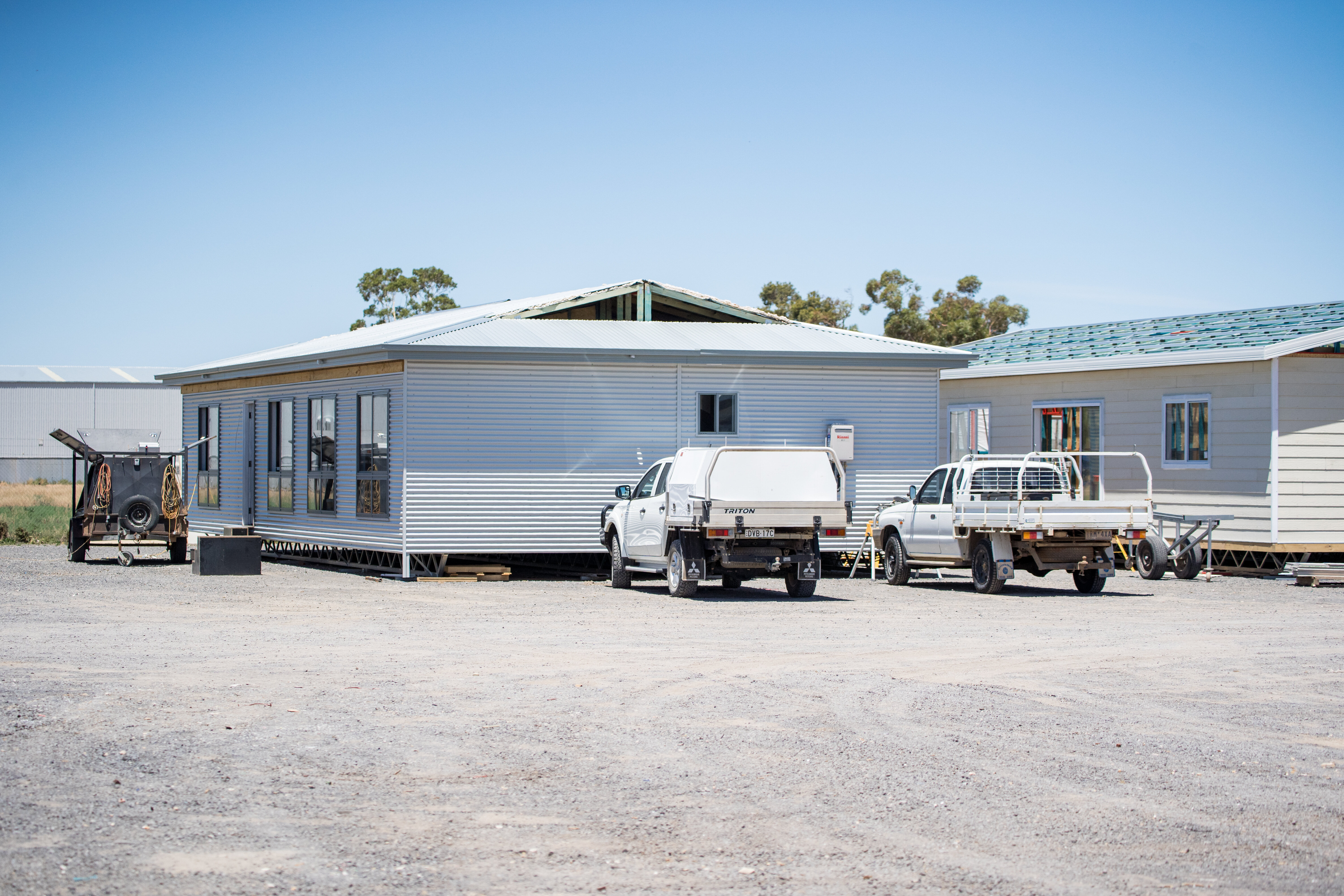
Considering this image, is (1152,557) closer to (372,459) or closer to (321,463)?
(372,459)

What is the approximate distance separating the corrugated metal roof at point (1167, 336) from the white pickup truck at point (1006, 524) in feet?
13.0

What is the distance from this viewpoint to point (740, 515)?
18.0m

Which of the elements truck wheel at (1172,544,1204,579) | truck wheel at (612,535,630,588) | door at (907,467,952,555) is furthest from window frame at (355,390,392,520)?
truck wheel at (1172,544,1204,579)

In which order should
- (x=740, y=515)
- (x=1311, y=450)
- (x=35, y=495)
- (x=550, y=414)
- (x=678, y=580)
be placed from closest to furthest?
1. (x=740, y=515)
2. (x=678, y=580)
3. (x=550, y=414)
4. (x=1311, y=450)
5. (x=35, y=495)

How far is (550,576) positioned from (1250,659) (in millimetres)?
12116

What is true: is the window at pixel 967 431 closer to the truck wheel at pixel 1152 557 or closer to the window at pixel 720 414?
the truck wheel at pixel 1152 557

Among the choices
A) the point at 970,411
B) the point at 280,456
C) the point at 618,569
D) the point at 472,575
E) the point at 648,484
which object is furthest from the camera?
the point at 970,411

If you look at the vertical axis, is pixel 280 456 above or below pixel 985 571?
above

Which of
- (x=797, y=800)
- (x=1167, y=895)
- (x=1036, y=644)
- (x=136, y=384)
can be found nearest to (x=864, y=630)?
(x=1036, y=644)

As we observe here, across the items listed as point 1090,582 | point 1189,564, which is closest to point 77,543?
point 1090,582

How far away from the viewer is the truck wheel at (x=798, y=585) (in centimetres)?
1856

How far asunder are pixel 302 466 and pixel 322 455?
87 centimetres

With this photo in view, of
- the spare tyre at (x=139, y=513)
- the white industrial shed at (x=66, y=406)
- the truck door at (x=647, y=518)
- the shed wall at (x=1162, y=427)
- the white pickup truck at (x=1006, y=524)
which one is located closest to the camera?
the white pickup truck at (x=1006, y=524)

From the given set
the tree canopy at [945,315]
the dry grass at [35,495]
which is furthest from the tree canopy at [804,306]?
the dry grass at [35,495]
